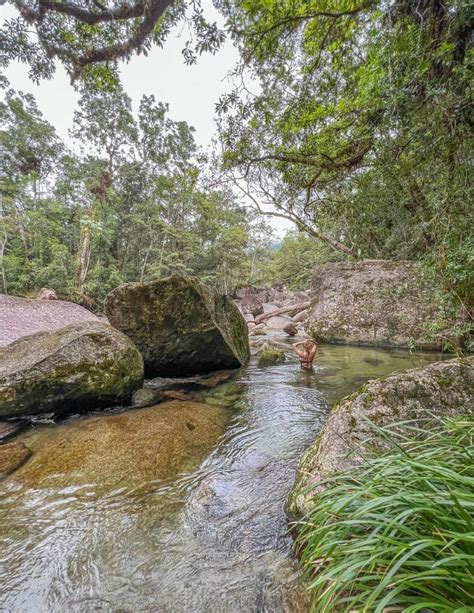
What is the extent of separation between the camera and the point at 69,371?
3.56 meters

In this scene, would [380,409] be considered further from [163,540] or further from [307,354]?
[307,354]

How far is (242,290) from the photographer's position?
2281cm

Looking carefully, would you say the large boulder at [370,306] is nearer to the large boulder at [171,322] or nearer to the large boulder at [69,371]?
the large boulder at [171,322]

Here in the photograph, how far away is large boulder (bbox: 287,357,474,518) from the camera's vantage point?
1.78 meters

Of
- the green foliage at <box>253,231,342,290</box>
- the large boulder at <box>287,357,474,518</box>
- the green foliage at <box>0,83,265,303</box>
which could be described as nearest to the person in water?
the large boulder at <box>287,357,474,518</box>

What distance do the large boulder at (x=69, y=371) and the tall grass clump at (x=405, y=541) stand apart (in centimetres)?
327

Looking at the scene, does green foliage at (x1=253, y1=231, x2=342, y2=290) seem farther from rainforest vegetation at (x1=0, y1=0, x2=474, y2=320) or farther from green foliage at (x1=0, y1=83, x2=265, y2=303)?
rainforest vegetation at (x1=0, y1=0, x2=474, y2=320)

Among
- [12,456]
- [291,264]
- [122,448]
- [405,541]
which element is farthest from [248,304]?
[405,541]

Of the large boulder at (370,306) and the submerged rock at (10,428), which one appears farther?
the large boulder at (370,306)

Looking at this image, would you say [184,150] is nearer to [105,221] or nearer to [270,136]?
[105,221]

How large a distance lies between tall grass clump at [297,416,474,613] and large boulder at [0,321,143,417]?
129 inches

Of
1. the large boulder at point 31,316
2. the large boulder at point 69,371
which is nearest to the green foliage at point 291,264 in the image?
the large boulder at point 31,316

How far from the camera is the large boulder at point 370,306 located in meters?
6.22

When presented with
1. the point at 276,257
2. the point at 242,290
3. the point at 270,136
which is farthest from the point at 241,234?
the point at 270,136
